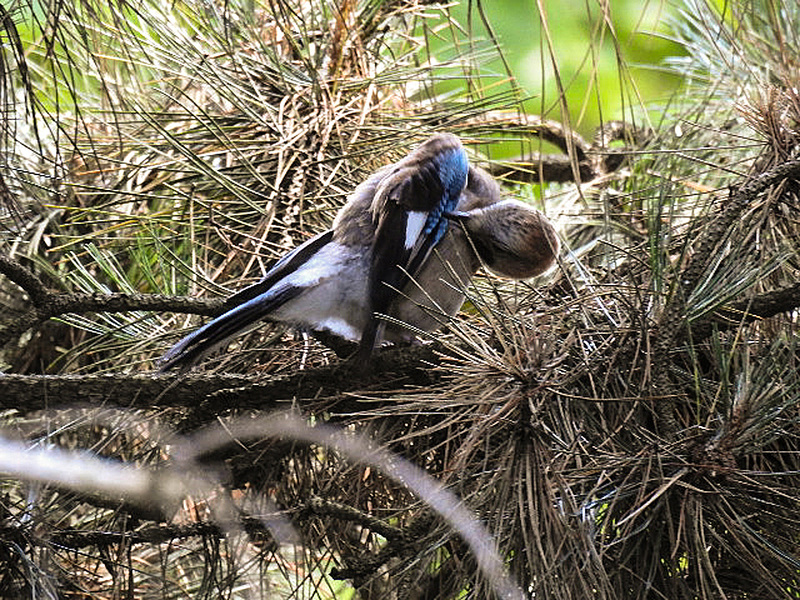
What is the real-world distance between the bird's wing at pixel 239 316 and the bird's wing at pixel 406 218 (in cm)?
15

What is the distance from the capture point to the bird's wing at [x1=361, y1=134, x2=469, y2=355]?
5.57 feet

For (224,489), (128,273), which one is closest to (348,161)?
(128,273)

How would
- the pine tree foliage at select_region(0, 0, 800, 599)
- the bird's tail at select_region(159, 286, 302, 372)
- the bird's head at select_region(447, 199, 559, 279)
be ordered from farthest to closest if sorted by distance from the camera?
the bird's head at select_region(447, 199, 559, 279) → the bird's tail at select_region(159, 286, 302, 372) → the pine tree foliage at select_region(0, 0, 800, 599)

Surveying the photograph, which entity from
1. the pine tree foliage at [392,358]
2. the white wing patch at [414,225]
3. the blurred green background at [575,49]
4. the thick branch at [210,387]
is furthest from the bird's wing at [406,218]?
the blurred green background at [575,49]

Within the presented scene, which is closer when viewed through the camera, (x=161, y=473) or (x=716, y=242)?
(x=716, y=242)

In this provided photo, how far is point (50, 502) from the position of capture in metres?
1.54

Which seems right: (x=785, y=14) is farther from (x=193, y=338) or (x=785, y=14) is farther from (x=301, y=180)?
(x=193, y=338)

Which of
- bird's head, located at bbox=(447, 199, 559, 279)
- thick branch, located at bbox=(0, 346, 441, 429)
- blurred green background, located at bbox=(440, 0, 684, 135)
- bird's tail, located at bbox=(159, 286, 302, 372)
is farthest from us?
blurred green background, located at bbox=(440, 0, 684, 135)

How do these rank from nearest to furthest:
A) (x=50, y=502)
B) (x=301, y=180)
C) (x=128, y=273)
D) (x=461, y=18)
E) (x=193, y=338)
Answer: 1. (x=193, y=338)
2. (x=50, y=502)
3. (x=301, y=180)
4. (x=128, y=273)
5. (x=461, y=18)

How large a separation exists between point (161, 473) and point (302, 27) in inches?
32.9

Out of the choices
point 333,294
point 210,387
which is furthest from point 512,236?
point 210,387

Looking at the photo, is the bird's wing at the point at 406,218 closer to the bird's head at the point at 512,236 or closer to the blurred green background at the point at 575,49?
the bird's head at the point at 512,236

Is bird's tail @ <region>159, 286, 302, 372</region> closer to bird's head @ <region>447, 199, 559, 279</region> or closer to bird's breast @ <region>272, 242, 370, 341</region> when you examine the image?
bird's breast @ <region>272, 242, 370, 341</region>

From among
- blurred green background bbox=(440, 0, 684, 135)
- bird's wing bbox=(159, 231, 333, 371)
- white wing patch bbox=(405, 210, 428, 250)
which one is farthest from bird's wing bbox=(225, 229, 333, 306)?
blurred green background bbox=(440, 0, 684, 135)
